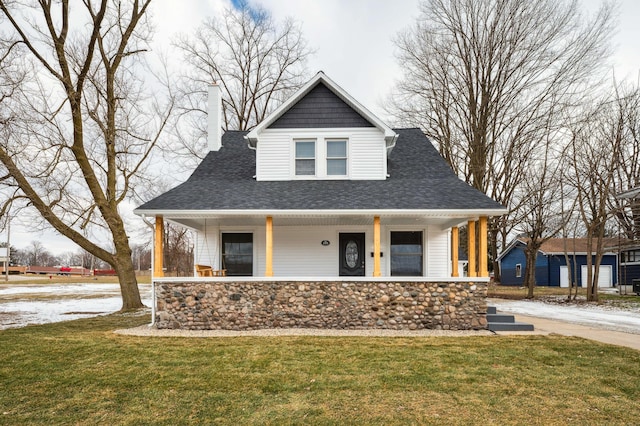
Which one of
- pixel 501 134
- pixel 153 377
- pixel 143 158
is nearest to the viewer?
pixel 153 377

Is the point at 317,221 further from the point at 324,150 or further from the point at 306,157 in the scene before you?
the point at 324,150

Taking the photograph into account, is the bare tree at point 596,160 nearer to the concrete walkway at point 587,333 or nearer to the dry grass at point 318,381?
the concrete walkway at point 587,333

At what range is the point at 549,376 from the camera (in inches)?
250

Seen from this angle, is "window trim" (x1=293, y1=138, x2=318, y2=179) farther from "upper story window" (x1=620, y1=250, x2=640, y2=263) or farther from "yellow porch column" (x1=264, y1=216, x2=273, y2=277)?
"upper story window" (x1=620, y1=250, x2=640, y2=263)

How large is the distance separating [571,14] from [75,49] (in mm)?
21193

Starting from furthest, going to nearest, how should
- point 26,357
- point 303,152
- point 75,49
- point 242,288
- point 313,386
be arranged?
1. point 75,49
2. point 303,152
3. point 242,288
4. point 26,357
5. point 313,386

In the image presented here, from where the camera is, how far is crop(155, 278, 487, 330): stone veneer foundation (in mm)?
10258

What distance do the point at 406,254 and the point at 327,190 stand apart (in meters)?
3.14

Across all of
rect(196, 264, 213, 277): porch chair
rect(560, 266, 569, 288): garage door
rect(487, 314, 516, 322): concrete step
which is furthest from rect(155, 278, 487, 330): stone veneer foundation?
rect(560, 266, 569, 288): garage door

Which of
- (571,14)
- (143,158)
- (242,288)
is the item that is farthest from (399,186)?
(571,14)

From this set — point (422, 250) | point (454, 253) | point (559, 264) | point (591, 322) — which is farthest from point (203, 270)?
point (559, 264)

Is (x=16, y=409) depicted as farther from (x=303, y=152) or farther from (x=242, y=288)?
(x=303, y=152)

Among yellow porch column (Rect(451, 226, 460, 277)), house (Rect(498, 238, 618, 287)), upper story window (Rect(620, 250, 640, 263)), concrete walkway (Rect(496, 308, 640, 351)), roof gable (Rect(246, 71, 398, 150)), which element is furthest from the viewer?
house (Rect(498, 238, 618, 287))

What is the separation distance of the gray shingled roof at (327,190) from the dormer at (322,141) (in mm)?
399
